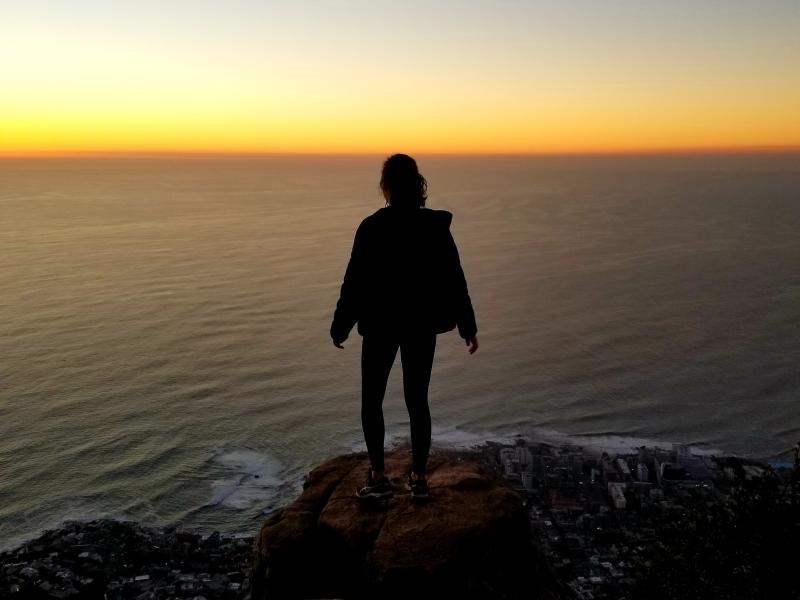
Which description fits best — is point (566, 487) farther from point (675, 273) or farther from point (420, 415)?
point (675, 273)

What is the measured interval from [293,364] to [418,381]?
29387 millimetres

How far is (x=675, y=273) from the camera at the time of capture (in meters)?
61.8

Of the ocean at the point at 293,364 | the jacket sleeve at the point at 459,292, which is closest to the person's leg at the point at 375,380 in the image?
the jacket sleeve at the point at 459,292

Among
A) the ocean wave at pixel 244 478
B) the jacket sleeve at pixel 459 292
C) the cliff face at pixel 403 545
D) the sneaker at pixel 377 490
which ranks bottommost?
the ocean wave at pixel 244 478

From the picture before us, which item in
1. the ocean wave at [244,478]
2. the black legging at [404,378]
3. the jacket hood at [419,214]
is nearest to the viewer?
the jacket hood at [419,214]

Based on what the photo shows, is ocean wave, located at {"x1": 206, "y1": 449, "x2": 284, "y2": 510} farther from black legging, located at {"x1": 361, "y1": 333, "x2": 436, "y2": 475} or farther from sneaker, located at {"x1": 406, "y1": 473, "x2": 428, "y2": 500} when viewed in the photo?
black legging, located at {"x1": 361, "y1": 333, "x2": 436, "y2": 475}

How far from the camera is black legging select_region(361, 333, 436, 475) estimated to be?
6.28 metres

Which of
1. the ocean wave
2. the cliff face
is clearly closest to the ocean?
the ocean wave

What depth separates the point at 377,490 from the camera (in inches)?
276

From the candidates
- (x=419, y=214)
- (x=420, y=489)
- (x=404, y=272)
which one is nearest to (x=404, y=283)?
(x=404, y=272)

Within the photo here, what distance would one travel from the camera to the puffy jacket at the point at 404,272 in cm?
610

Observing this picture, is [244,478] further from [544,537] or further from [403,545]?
[403,545]

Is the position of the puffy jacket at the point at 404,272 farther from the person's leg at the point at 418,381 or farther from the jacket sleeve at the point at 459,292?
the person's leg at the point at 418,381

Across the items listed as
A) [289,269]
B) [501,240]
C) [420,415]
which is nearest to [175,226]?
[289,269]
